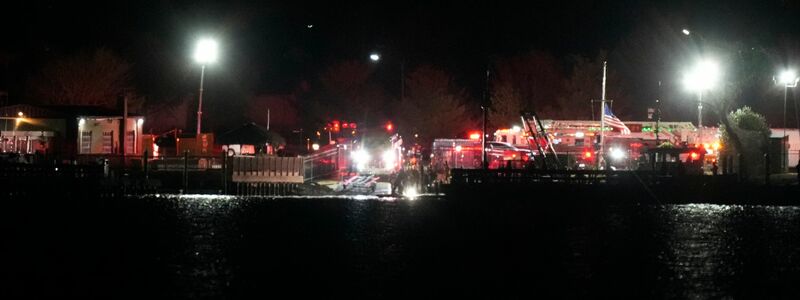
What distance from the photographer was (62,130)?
2104 inches

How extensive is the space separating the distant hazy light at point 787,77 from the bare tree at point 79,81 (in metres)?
40.2

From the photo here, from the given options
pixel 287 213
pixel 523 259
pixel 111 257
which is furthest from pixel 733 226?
pixel 111 257

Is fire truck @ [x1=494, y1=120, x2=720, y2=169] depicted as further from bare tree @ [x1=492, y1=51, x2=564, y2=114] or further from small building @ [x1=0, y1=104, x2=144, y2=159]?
bare tree @ [x1=492, y1=51, x2=564, y2=114]

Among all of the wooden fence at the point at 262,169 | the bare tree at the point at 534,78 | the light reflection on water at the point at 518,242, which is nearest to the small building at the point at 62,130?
the wooden fence at the point at 262,169

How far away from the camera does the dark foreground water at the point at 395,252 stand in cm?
1662

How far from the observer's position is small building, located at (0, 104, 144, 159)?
5297 cm

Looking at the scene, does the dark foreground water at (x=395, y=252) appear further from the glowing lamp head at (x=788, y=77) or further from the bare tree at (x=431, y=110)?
the bare tree at (x=431, y=110)

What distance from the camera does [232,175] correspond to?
42969mm

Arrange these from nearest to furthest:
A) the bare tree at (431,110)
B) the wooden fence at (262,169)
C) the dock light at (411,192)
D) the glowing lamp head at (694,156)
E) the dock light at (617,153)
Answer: the dock light at (411,192)
the wooden fence at (262,169)
the glowing lamp head at (694,156)
the dock light at (617,153)
the bare tree at (431,110)

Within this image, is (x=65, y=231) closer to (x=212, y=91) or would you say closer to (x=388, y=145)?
(x=388, y=145)

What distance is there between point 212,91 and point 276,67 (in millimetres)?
11630

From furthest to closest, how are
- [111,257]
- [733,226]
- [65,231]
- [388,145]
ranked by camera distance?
[388,145], [733,226], [65,231], [111,257]

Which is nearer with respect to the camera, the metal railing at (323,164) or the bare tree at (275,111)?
the metal railing at (323,164)

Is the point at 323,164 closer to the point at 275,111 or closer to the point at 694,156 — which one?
the point at 694,156
